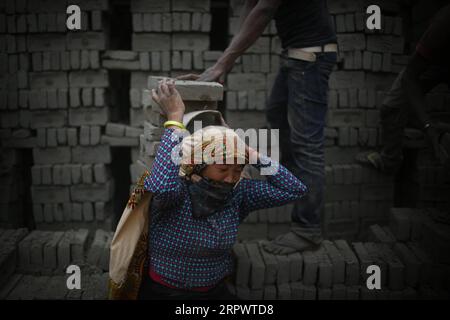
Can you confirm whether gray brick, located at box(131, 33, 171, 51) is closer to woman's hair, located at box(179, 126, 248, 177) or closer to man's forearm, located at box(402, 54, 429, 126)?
man's forearm, located at box(402, 54, 429, 126)

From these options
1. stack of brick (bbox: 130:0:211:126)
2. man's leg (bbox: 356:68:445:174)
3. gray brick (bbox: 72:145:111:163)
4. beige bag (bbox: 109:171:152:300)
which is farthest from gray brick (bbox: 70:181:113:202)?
man's leg (bbox: 356:68:445:174)

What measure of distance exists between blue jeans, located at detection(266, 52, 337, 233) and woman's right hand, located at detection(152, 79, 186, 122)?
103cm

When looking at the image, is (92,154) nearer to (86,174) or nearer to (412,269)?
(86,174)

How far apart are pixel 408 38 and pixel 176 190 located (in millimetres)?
3468

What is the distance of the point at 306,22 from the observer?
3305 millimetres

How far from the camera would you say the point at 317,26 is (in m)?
3.30

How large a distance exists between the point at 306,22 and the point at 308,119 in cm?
69

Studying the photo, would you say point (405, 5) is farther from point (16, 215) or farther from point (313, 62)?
point (16, 215)

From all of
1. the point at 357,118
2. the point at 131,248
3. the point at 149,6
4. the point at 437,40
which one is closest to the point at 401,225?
the point at 357,118

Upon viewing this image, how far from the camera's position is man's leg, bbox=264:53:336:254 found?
3.34 meters

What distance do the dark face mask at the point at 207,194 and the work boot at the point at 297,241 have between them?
47.3 inches

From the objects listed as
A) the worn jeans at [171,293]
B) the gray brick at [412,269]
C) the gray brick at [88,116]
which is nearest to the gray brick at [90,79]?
the gray brick at [88,116]

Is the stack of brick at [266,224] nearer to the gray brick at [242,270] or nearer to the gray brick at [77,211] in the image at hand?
the gray brick at [242,270]
